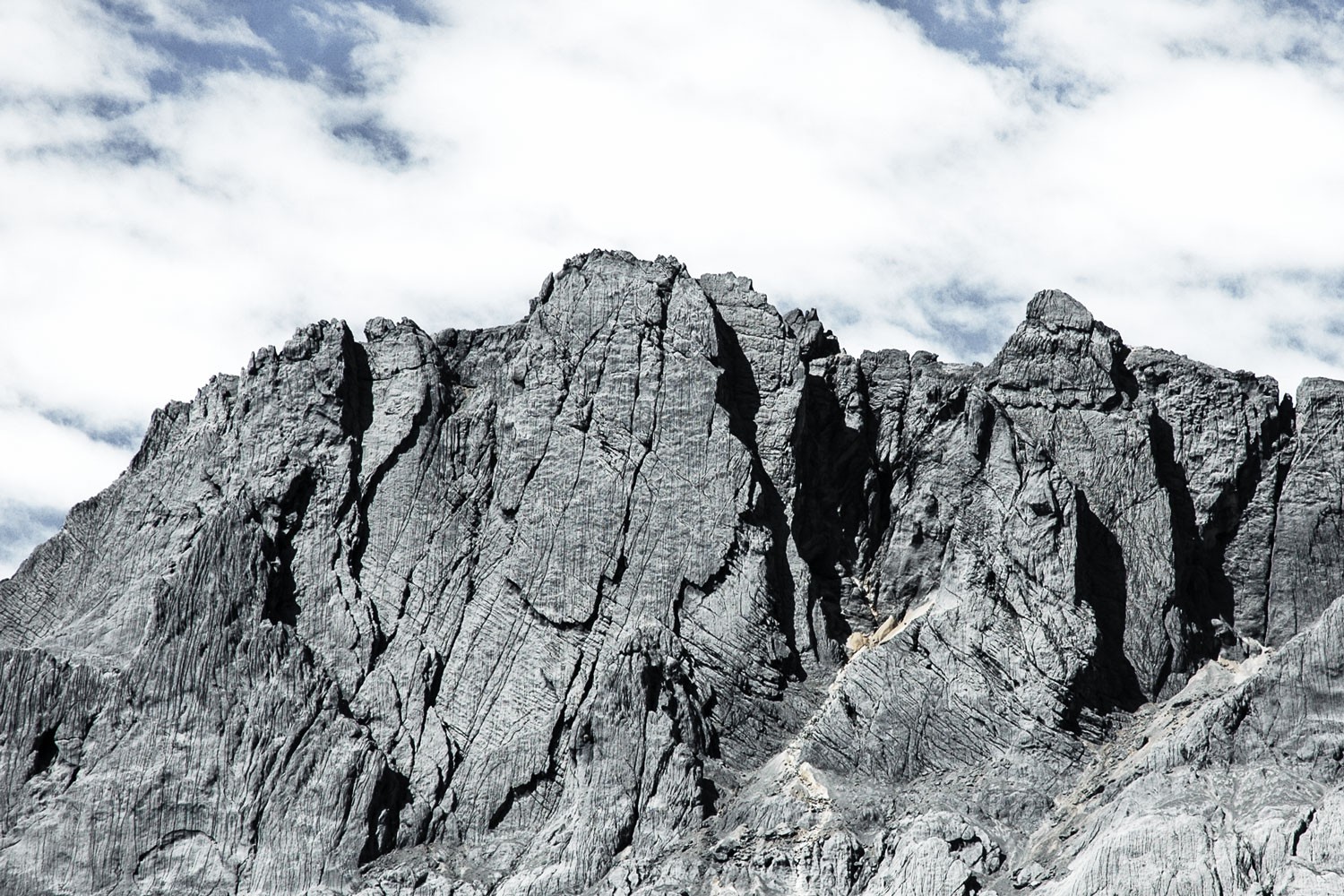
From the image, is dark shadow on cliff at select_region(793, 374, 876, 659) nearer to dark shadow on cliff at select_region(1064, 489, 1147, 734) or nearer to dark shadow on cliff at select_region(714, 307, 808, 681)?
dark shadow on cliff at select_region(714, 307, 808, 681)

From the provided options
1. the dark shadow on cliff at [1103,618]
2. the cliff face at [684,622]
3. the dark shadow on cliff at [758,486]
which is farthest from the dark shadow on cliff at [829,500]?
the dark shadow on cliff at [1103,618]

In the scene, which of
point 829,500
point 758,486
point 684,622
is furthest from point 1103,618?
point 684,622

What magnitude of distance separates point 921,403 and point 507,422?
48.8ft

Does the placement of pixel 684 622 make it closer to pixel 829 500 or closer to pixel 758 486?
pixel 758 486

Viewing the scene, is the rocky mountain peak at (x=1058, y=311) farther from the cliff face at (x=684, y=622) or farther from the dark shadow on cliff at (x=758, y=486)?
the dark shadow on cliff at (x=758, y=486)

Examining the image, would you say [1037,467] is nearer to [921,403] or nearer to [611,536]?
[921,403]

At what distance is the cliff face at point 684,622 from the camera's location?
76.0 meters

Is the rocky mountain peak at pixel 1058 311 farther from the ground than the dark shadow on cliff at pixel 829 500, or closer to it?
farther from the ground

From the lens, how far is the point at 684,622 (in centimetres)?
8206

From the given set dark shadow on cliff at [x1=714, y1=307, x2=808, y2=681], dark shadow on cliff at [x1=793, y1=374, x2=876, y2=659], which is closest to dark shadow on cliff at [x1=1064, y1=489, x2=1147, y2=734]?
dark shadow on cliff at [x1=793, y1=374, x2=876, y2=659]

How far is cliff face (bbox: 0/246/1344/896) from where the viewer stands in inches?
2992

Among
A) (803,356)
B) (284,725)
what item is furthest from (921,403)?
(284,725)

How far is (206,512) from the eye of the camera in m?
85.4

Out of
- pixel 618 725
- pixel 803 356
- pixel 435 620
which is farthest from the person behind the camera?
pixel 803 356
